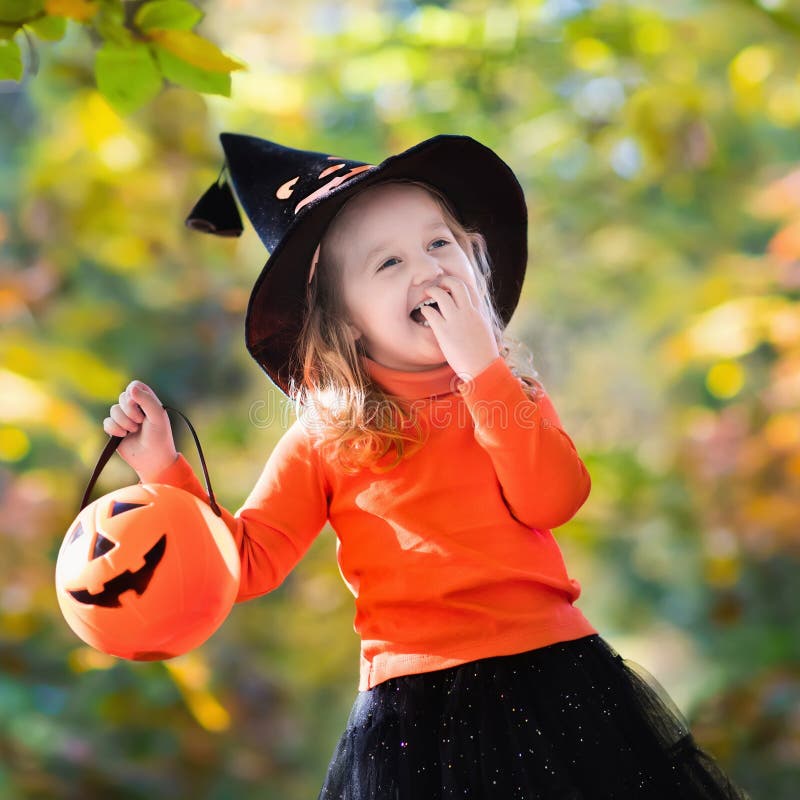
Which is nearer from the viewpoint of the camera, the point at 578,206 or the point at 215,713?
the point at 215,713

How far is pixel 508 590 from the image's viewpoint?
116 centimetres

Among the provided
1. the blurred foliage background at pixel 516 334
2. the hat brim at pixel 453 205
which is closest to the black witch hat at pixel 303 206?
the hat brim at pixel 453 205

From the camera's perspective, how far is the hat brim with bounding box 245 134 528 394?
3.89ft

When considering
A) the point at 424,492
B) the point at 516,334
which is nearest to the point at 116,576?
the point at 424,492

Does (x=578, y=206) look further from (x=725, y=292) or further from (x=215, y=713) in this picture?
(x=215, y=713)

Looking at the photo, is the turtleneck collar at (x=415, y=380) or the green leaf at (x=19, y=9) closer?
the green leaf at (x=19, y=9)

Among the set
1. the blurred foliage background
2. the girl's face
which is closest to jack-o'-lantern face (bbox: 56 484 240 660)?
the girl's face

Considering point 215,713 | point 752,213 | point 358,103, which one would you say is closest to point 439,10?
point 358,103

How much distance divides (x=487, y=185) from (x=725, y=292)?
6.19 feet

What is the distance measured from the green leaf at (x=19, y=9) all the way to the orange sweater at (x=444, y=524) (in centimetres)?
53

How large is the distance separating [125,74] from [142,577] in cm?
60

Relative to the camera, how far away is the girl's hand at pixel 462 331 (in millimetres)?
1127

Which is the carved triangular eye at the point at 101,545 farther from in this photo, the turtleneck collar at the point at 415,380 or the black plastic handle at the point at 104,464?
the turtleneck collar at the point at 415,380

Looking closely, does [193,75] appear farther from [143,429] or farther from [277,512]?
[277,512]
